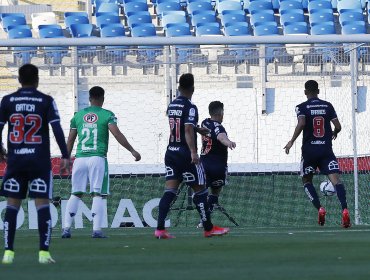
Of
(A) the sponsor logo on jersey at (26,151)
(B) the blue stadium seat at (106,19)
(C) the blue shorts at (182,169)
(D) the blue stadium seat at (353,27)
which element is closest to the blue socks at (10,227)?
(A) the sponsor logo on jersey at (26,151)

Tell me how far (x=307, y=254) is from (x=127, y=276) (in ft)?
8.67

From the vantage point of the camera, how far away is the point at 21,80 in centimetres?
924

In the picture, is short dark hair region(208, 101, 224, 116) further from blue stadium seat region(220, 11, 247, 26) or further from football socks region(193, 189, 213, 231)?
blue stadium seat region(220, 11, 247, 26)

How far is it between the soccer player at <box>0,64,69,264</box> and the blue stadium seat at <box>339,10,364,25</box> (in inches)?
929

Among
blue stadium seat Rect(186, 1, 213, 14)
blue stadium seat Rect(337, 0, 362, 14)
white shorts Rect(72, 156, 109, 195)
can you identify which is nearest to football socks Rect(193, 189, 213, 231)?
Answer: white shorts Rect(72, 156, 109, 195)

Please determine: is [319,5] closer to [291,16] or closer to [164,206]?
[291,16]

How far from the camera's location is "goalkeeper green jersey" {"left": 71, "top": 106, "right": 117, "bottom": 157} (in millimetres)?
13516

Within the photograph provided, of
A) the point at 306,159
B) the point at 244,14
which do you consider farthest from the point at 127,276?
the point at 244,14

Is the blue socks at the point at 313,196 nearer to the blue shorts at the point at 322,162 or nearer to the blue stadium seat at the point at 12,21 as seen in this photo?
the blue shorts at the point at 322,162

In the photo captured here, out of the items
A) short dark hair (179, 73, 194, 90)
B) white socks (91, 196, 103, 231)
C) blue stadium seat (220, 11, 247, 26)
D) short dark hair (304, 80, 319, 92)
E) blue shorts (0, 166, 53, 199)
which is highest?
blue stadium seat (220, 11, 247, 26)

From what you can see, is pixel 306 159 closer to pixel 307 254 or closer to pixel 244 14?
pixel 307 254

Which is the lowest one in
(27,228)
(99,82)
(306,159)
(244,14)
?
(27,228)

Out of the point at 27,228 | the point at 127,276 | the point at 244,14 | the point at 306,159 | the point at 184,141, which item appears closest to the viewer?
the point at 127,276

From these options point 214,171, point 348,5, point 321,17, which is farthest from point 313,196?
point 348,5
